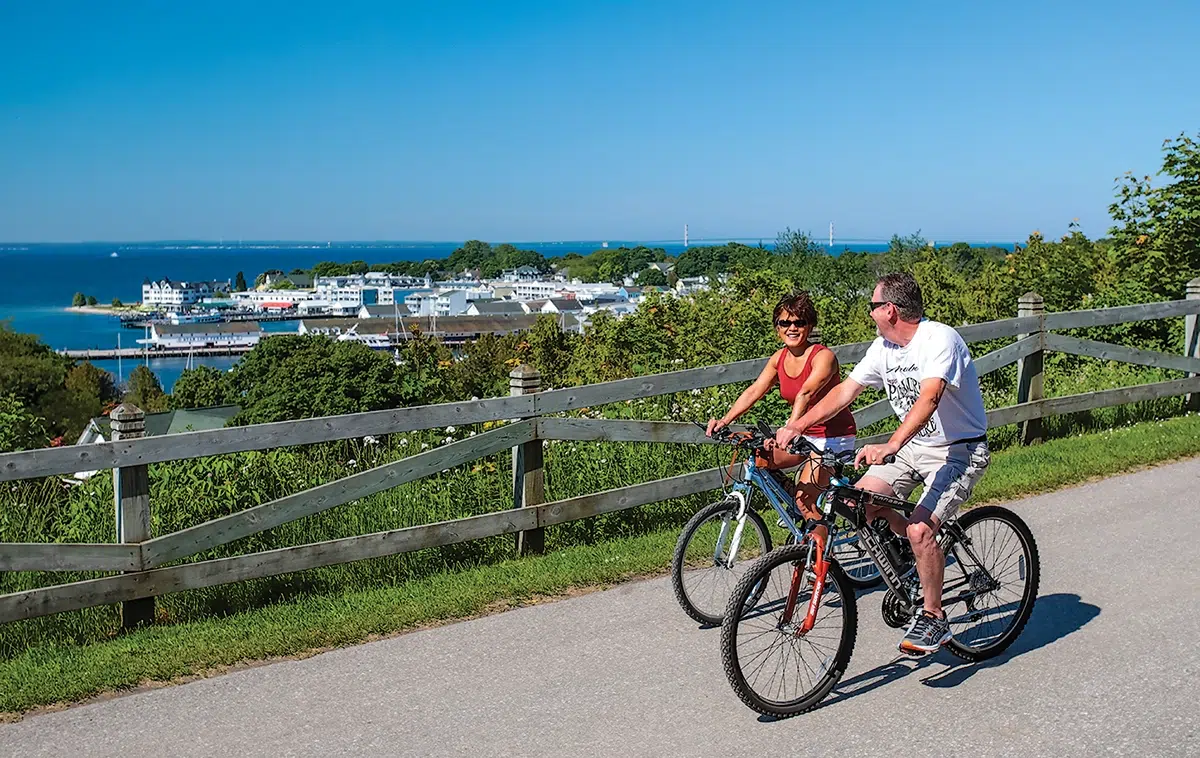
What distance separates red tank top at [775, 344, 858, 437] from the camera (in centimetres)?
609

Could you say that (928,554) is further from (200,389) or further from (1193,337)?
(200,389)

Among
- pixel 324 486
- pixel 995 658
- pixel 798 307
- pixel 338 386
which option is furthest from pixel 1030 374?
pixel 338 386

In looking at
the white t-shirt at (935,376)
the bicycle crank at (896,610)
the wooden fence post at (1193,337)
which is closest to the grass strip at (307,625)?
the bicycle crank at (896,610)

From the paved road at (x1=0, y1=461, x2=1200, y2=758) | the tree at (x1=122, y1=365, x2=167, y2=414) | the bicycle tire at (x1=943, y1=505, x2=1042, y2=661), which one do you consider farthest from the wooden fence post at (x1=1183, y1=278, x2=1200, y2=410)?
the tree at (x1=122, y1=365, x2=167, y2=414)

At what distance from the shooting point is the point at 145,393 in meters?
95.4

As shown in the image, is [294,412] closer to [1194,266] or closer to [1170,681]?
[1194,266]

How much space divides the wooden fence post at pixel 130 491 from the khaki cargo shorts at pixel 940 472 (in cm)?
399

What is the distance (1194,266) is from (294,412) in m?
29.0

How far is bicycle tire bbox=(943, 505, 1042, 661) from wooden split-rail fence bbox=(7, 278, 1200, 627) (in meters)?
2.78

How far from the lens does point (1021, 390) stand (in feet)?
34.9

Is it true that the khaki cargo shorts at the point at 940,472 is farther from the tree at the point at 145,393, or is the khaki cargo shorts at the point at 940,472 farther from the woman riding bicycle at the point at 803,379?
the tree at the point at 145,393

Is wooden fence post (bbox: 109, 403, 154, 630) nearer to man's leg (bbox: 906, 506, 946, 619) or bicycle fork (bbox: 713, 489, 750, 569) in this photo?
bicycle fork (bbox: 713, 489, 750, 569)

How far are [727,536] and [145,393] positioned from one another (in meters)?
97.5

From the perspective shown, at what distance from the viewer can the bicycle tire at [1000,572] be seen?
5.62 meters
